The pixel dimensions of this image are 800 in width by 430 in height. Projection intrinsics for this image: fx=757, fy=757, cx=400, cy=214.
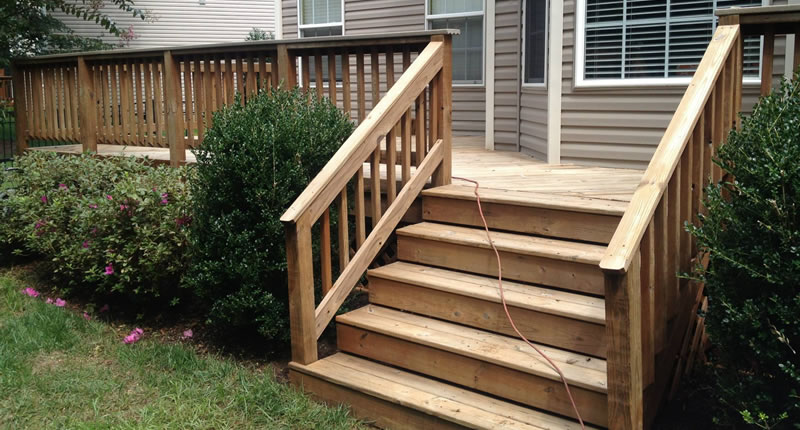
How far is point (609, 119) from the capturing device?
6262 mm

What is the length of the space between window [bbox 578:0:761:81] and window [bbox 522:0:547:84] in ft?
1.91

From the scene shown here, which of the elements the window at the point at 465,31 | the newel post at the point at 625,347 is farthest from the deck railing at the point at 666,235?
the window at the point at 465,31

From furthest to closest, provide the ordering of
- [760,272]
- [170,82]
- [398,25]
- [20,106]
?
[398,25]
[20,106]
[170,82]
[760,272]

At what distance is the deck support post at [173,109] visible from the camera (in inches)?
266

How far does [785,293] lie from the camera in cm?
270

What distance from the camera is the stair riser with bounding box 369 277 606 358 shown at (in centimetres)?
364

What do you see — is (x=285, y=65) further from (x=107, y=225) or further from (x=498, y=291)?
(x=498, y=291)

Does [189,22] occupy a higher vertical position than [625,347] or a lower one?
higher

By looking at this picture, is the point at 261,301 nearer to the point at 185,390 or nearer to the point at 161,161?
the point at 185,390

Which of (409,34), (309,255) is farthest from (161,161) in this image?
(309,255)

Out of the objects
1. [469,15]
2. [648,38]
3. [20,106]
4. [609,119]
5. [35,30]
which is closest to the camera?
[648,38]

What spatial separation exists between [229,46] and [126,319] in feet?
7.57

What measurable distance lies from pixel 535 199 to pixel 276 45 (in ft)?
8.42

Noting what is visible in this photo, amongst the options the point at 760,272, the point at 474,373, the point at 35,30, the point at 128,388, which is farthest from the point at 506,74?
the point at 35,30
